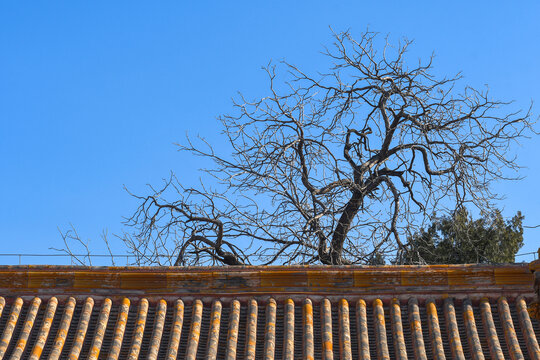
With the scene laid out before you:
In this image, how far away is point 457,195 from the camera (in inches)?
533

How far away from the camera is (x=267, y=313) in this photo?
7.83 m

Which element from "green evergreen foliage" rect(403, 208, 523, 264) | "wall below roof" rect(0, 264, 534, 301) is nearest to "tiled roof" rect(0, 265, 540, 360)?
"wall below roof" rect(0, 264, 534, 301)

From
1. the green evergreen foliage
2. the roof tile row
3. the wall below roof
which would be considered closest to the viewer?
the roof tile row

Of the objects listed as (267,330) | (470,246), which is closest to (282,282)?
(267,330)

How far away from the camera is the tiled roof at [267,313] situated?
739 centimetres

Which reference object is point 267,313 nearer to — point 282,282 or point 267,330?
point 267,330

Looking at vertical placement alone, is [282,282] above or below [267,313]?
above

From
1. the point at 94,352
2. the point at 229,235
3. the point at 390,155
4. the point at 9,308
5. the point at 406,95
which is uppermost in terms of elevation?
the point at 406,95

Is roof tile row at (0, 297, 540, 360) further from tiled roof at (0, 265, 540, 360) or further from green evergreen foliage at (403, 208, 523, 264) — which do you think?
green evergreen foliage at (403, 208, 523, 264)

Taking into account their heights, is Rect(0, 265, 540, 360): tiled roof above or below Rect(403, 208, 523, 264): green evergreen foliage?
below

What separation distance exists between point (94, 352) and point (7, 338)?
0.93 metres

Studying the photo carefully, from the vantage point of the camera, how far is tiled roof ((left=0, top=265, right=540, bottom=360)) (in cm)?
739

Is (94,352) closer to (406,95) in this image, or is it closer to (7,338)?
(7,338)

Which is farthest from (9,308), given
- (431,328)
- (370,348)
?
(431,328)
